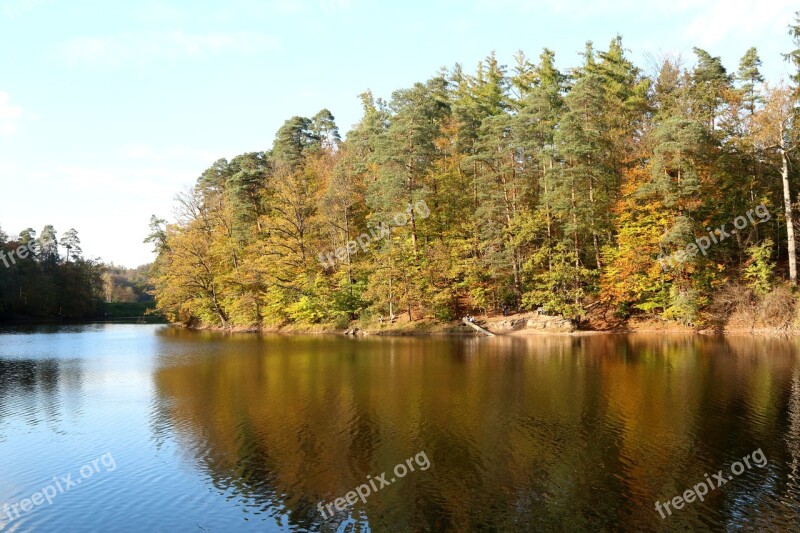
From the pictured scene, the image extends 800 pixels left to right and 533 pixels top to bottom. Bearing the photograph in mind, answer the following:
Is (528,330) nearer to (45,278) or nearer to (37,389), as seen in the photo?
(37,389)

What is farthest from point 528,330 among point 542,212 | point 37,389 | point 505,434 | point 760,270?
point 37,389

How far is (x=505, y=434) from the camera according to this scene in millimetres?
16812

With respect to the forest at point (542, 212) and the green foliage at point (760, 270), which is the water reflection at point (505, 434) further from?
the forest at point (542, 212)

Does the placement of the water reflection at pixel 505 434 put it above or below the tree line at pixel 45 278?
below

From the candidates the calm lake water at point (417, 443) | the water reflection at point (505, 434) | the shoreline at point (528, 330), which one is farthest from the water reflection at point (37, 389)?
the shoreline at point (528, 330)

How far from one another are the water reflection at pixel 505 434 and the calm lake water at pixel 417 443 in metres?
0.07

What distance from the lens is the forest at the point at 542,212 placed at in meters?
41.5

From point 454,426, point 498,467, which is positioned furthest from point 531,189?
point 498,467

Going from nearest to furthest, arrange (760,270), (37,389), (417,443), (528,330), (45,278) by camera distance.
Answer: (417,443), (37,389), (760,270), (528,330), (45,278)

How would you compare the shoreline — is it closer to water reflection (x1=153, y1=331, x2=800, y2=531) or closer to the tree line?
water reflection (x1=153, y1=331, x2=800, y2=531)

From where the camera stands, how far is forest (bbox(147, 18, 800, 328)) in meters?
41.5

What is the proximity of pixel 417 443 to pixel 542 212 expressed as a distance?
1403 inches

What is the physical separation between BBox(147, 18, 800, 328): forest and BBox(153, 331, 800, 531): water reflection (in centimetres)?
1258

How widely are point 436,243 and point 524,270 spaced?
8.62 meters
